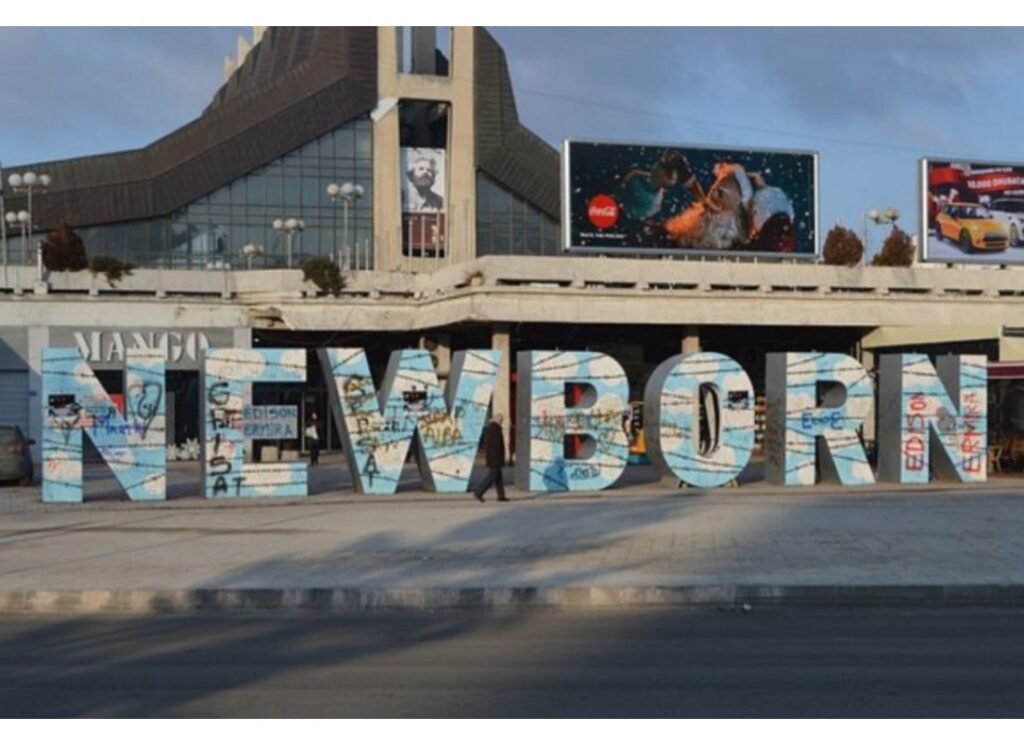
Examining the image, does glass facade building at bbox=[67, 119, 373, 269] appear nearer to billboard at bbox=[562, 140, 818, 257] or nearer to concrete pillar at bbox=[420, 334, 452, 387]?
concrete pillar at bbox=[420, 334, 452, 387]

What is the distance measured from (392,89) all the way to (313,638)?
58.2 meters

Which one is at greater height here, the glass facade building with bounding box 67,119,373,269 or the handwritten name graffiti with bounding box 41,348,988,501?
the glass facade building with bounding box 67,119,373,269

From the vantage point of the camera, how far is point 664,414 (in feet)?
83.9

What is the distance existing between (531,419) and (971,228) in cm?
2561

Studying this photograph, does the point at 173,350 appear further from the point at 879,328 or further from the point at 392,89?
the point at 392,89

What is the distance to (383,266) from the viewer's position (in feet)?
218

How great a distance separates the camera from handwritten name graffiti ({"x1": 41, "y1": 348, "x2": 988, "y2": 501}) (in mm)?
23828

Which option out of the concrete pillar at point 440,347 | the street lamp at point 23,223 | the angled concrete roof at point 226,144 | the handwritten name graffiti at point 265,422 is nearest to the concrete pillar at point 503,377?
the concrete pillar at point 440,347

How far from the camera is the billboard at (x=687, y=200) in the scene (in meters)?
40.8

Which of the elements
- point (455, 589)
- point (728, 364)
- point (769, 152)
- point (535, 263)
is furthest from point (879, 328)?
point (455, 589)

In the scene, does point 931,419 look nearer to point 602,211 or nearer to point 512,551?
point 512,551

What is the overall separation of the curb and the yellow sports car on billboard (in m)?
33.9

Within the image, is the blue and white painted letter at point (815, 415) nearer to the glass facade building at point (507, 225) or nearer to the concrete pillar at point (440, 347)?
the concrete pillar at point (440, 347)

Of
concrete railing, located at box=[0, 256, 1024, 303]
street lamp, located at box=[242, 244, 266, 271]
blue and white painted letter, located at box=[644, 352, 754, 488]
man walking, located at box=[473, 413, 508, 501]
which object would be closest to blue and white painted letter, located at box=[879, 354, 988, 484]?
blue and white painted letter, located at box=[644, 352, 754, 488]
